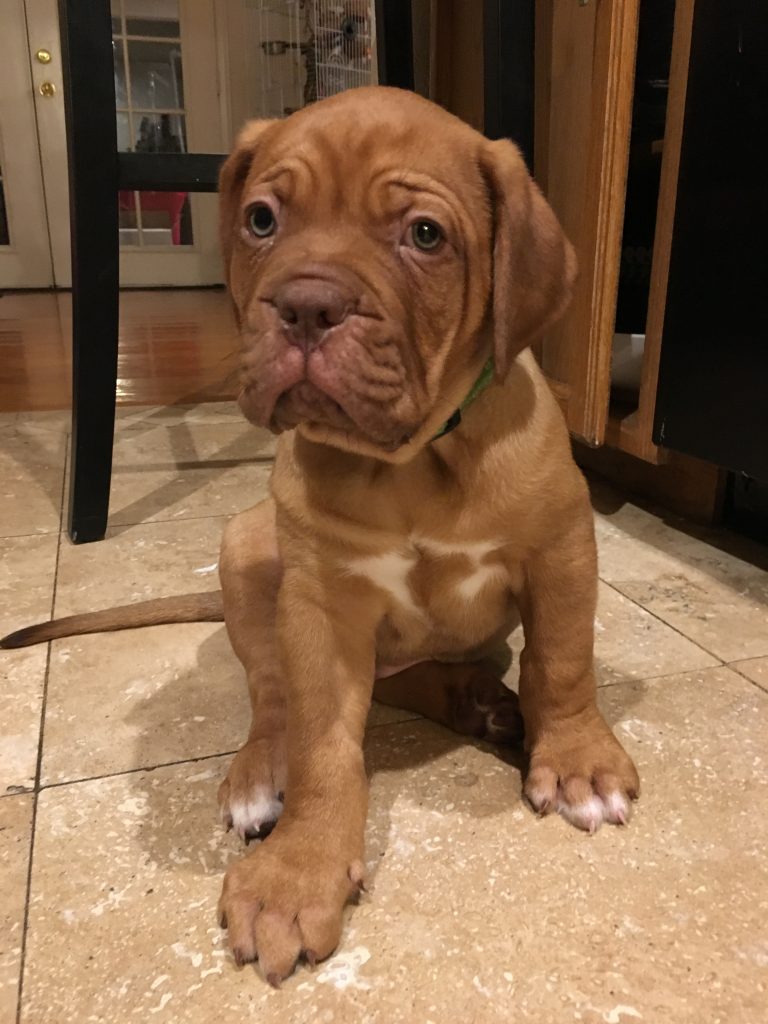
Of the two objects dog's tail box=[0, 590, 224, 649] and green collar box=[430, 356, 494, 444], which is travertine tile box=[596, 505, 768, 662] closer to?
green collar box=[430, 356, 494, 444]

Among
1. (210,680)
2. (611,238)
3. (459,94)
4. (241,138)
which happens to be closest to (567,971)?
(210,680)

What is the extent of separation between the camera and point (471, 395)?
4.74 ft

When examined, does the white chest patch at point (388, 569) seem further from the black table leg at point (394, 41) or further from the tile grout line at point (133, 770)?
the black table leg at point (394, 41)

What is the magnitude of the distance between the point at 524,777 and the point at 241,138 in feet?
3.96

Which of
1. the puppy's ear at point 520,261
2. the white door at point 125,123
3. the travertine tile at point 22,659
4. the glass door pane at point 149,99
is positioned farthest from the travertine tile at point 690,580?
the glass door pane at point 149,99

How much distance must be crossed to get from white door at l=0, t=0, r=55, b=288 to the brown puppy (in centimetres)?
912

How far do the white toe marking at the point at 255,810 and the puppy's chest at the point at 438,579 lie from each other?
0.36 m

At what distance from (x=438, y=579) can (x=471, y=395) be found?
305 millimetres

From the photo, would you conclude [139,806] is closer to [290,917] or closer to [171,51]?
[290,917]

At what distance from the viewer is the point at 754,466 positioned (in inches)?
90.4

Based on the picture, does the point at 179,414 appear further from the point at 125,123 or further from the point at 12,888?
the point at 125,123

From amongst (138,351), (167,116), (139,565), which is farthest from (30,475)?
(167,116)

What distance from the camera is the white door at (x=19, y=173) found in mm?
9070

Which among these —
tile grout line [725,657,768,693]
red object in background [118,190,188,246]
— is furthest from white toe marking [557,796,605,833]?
red object in background [118,190,188,246]
